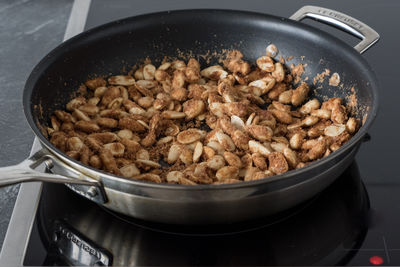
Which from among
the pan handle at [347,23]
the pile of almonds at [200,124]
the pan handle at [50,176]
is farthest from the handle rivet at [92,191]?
the pan handle at [347,23]

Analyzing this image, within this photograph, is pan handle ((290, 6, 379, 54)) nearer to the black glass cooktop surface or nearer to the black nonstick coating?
the black nonstick coating

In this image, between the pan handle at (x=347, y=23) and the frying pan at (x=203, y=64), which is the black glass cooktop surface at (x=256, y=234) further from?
the pan handle at (x=347, y=23)

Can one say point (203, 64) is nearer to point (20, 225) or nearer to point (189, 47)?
point (189, 47)

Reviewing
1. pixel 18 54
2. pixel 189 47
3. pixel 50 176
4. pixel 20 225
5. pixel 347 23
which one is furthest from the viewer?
pixel 18 54

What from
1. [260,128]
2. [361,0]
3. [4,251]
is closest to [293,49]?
[260,128]

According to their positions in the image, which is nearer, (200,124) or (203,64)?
(200,124)

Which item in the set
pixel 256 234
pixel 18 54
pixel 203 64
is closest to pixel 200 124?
pixel 203 64
